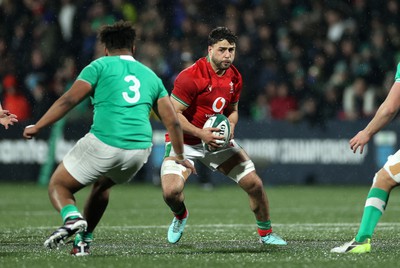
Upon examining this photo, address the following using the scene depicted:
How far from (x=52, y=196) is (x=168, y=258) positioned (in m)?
1.10

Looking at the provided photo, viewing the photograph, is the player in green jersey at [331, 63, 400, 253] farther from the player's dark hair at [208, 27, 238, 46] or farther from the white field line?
the white field line

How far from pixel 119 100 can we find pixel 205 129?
1.82 metres

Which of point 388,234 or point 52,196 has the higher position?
point 52,196

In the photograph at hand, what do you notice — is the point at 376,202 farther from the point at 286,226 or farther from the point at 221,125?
the point at 286,226

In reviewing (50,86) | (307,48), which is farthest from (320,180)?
(50,86)

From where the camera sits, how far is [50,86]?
21.1m

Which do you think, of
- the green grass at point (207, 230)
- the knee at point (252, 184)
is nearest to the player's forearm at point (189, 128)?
the knee at point (252, 184)

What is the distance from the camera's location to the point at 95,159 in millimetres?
7910

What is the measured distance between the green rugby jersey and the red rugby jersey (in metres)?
1.83

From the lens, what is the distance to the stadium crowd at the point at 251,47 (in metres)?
20.5

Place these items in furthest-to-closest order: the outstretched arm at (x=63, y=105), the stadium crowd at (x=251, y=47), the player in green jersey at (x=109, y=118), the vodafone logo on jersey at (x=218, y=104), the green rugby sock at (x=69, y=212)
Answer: the stadium crowd at (x=251, y=47) < the vodafone logo on jersey at (x=218, y=104) < the player in green jersey at (x=109, y=118) < the outstretched arm at (x=63, y=105) < the green rugby sock at (x=69, y=212)

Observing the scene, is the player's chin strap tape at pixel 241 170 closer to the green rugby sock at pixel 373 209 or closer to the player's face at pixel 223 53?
the player's face at pixel 223 53

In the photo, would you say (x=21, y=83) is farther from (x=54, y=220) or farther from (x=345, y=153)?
(x=54, y=220)

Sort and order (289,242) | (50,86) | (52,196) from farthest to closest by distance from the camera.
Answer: (50,86) < (289,242) < (52,196)
